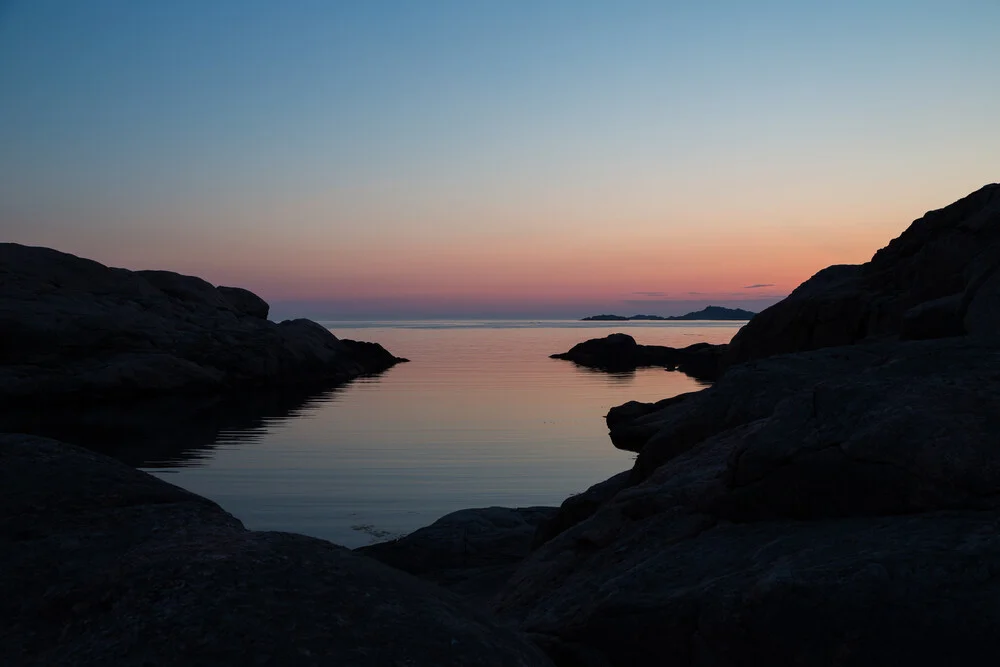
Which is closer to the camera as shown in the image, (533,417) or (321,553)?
(321,553)

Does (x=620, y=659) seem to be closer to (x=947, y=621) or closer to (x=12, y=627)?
(x=947, y=621)

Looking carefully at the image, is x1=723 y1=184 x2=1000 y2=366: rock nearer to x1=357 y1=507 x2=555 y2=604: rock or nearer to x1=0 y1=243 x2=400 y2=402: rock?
x1=357 y1=507 x2=555 y2=604: rock

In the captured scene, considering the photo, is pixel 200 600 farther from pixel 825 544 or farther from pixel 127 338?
pixel 127 338

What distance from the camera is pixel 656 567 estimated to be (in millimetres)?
4535

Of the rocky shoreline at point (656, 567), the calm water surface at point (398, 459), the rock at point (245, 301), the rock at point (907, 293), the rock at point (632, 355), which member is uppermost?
the rock at point (245, 301)

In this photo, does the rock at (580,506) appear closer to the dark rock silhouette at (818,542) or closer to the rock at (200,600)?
the dark rock silhouette at (818,542)

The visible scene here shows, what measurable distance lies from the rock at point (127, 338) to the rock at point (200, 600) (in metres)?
29.8

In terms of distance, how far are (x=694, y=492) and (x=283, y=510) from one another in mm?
9193

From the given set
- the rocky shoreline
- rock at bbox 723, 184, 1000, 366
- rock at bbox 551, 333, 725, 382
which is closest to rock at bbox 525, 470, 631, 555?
the rocky shoreline

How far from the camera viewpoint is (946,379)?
4.57 metres

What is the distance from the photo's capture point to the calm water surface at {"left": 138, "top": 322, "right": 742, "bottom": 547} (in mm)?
13086

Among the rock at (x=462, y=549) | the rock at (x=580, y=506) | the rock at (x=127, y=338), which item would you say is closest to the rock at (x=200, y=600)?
the rock at (x=580, y=506)

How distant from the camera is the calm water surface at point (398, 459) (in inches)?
515

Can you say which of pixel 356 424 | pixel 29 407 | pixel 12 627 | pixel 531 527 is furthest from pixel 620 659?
pixel 29 407
